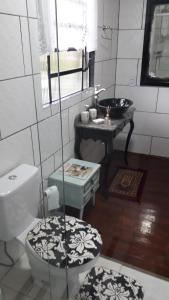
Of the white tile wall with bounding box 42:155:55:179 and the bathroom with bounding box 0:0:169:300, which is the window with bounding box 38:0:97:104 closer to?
the bathroom with bounding box 0:0:169:300

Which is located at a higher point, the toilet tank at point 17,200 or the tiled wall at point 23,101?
the tiled wall at point 23,101

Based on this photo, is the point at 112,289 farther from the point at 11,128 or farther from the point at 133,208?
the point at 11,128

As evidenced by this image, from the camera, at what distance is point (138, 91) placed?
334cm

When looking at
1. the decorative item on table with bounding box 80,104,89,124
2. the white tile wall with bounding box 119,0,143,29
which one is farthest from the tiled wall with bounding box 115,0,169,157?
the decorative item on table with bounding box 80,104,89,124

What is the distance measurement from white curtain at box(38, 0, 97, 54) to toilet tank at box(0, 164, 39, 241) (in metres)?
0.85

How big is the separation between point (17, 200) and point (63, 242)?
0.37 metres

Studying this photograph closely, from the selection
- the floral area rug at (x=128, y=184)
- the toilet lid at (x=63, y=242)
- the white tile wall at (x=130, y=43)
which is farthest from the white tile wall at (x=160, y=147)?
the toilet lid at (x=63, y=242)

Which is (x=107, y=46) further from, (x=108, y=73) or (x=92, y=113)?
(x=92, y=113)

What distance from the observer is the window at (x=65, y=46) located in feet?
5.63

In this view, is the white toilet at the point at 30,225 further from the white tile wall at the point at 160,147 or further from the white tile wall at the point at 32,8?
the white tile wall at the point at 160,147

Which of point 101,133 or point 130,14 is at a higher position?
point 130,14

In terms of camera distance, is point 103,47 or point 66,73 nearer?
point 66,73

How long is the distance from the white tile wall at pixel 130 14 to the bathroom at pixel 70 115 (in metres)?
0.01

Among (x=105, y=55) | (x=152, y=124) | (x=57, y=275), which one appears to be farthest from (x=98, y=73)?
(x=57, y=275)
